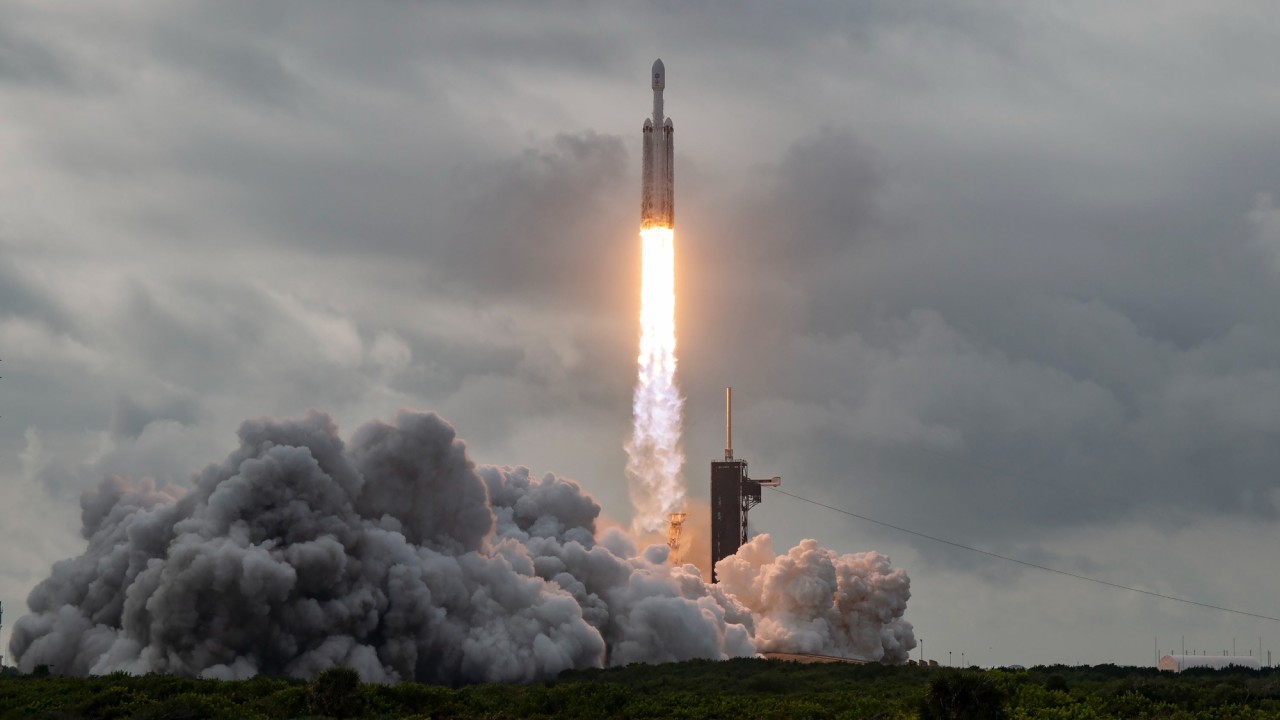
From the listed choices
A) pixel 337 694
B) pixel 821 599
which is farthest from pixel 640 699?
pixel 821 599

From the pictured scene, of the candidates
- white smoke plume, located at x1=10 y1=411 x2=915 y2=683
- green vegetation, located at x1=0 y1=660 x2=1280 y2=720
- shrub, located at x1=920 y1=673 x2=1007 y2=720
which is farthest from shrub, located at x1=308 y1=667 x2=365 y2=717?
shrub, located at x1=920 y1=673 x2=1007 y2=720

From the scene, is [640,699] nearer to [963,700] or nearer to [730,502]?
[963,700]

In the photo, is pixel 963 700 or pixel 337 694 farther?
pixel 337 694

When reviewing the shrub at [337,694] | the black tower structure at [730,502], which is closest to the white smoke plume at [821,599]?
the black tower structure at [730,502]

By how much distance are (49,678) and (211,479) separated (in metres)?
13.6

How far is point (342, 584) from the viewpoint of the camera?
293 ft

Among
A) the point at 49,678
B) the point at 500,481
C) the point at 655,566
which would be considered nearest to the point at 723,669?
the point at 655,566

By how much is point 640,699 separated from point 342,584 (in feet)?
60.3

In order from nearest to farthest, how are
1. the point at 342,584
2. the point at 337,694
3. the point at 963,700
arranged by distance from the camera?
1. the point at 963,700
2. the point at 337,694
3. the point at 342,584

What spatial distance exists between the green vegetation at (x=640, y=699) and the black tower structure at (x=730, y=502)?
47341 mm

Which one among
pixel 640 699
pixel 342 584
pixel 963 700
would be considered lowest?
pixel 963 700

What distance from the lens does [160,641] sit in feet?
282

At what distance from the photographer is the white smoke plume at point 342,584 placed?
8625 centimetres

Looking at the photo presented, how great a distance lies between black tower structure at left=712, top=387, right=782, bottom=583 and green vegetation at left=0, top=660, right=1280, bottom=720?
47.3m
